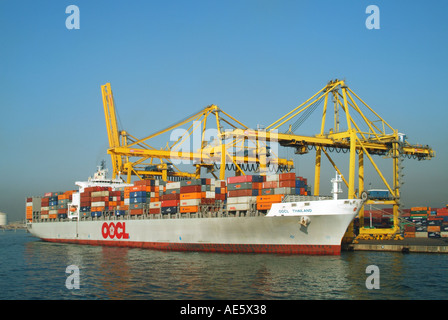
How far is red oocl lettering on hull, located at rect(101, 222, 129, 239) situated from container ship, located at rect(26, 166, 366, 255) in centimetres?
12

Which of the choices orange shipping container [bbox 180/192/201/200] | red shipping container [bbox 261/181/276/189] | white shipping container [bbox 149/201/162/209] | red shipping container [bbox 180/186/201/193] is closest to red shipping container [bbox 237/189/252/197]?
red shipping container [bbox 261/181/276/189]

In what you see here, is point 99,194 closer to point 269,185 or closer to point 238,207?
point 238,207

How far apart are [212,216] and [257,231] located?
257 inches

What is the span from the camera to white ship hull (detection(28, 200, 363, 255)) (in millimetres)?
34719

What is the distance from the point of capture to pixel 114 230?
5259 cm

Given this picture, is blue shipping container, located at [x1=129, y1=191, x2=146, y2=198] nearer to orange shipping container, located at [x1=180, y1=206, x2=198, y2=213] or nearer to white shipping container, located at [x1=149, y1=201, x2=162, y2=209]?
white shipping container, located at [x1=149, y1=201, x2=162, y2=209]

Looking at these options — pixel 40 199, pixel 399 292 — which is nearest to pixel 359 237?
pixel 399 292

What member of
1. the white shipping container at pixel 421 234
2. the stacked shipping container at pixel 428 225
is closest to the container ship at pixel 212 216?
the stacked shipping container at pixel 428 225

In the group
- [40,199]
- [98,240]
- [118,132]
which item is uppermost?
[118,132]

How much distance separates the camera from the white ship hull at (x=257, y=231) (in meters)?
34.7

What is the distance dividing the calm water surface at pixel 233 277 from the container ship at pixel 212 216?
2016 millimetres

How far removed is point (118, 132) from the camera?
65.1m
